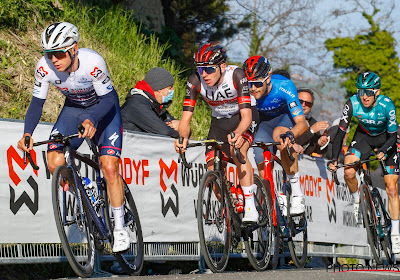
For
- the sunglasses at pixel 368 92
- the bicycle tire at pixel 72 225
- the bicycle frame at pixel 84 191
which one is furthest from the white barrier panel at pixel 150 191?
the sunglasses at pixel 368 92

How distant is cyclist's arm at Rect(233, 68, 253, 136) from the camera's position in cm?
866

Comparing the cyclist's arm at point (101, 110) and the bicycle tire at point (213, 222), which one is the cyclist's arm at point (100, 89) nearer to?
the cyclist's arm at point (101, 110)

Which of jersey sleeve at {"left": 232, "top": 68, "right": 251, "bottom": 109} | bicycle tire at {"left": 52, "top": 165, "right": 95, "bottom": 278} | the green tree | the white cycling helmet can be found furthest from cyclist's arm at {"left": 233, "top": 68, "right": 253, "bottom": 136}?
the green tree

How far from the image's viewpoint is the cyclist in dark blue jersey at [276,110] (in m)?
10.2

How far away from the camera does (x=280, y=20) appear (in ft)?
126

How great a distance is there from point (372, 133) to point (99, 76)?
6056mm

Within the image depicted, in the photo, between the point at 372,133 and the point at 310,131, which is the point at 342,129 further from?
the point at 310,131

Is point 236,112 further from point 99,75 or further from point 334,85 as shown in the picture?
point 334,85

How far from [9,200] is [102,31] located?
9.57 metres

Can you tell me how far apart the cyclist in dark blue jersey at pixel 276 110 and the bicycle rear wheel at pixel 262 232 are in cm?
59

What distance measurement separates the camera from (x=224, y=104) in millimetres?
9250

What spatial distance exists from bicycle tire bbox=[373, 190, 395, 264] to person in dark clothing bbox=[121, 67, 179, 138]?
383 cm

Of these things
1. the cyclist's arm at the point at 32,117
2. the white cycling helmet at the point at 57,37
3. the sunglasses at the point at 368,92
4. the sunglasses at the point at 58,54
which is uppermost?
the sunglasses at the point at 368,92

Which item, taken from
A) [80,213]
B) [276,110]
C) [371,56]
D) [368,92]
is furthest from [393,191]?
[371,56]
